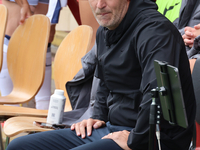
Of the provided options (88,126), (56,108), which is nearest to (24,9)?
(56,108)

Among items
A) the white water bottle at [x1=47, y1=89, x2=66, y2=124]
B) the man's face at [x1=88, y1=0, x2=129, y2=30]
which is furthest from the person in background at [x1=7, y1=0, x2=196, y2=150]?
the white water bottle at [x1=47, y1=89, x2=66, y2=124]

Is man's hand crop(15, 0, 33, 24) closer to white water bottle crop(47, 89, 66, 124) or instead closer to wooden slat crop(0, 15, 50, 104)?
wooden slat crop(0, 15, 50, 104)

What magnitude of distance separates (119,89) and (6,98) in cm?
147

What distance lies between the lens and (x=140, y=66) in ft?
4.18

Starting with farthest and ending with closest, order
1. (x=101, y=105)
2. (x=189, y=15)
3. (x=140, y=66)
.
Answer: (x=189, y=15), (x=101, y=105), (x=140, y=66)

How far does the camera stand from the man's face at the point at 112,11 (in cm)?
135

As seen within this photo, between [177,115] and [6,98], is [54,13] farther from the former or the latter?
[177,115]

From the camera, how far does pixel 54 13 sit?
114 inches

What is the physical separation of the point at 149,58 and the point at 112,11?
1.11 feet

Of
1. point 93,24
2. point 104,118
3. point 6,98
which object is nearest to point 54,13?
point 93,24

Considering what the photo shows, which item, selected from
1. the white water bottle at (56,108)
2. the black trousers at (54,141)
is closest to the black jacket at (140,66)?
the black trousers at (54,141)

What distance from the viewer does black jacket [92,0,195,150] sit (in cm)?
111

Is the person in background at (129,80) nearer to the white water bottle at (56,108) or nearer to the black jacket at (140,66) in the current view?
the black jacket at (140,66)

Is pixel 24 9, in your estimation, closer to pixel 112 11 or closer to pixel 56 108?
pixel 56 108
